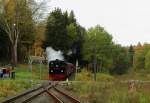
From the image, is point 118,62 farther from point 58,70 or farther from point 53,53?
point 58,70

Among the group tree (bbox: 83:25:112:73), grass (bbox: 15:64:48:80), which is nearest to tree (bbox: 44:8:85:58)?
tree (bbox: 83:25:112:73)

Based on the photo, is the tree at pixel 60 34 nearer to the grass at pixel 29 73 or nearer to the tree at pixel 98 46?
the tree at pixel 98 46

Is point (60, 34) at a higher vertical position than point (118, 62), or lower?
higher

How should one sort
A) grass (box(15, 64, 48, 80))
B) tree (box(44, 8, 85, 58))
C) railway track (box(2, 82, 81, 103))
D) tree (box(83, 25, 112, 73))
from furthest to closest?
tree (box(83, 25, 112, 73))
tree (box(44, 8, 85, 58))
grass (box(15, 64, 48, 80))
railway track (box(2, 82, 81, 103))

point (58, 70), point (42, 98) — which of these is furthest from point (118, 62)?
point (42, 98)

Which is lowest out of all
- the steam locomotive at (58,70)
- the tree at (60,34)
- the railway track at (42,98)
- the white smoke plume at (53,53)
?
the railway track at (42,98)

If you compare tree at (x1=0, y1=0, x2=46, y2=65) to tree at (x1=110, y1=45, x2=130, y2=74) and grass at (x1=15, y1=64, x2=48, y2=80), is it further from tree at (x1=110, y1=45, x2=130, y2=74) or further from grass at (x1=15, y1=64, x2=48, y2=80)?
tree at (x1=110, y1=45, x2=130, y2=74)

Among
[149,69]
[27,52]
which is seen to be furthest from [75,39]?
[149,69]

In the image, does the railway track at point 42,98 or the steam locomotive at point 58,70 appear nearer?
the railway track at point 42,98

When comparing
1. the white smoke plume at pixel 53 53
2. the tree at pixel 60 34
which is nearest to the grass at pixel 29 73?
the white smoke plume at pixel 53 53

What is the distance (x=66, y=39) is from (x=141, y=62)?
69.0 m

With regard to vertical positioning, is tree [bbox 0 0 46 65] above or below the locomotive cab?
above

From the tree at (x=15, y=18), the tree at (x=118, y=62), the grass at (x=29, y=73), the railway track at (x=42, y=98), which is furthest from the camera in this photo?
the tree at (x=118, y=62)

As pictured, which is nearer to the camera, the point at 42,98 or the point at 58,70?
the point at 42,98
